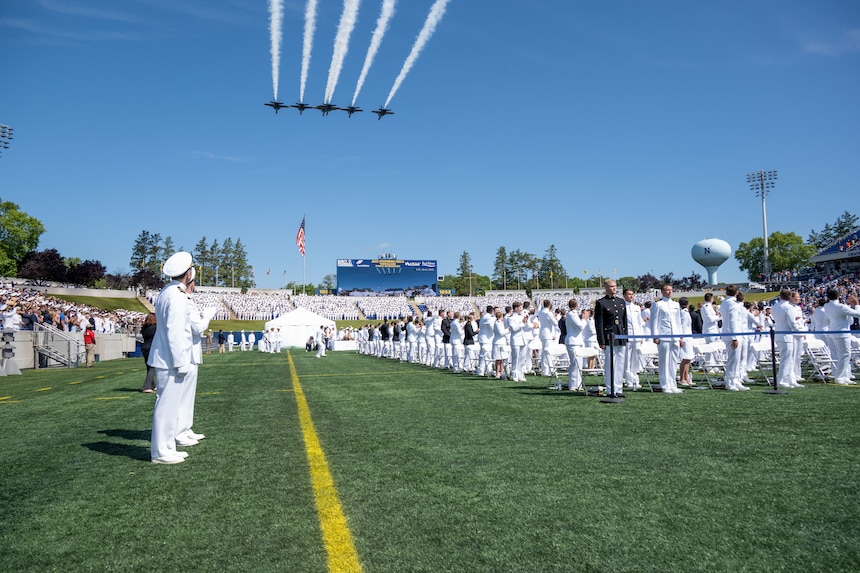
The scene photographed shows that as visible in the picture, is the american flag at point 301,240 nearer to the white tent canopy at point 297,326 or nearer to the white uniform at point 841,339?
the white tent canopy at point 297,326

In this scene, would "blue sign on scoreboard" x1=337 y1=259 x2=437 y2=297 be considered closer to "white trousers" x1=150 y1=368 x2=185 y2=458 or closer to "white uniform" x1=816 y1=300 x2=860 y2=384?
"white uniform" x1=816 y1=300 x2=860 y2=384

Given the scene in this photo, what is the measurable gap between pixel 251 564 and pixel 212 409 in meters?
7.65

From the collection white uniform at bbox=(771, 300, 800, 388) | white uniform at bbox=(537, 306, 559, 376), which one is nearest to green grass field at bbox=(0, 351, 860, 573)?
white uniform at bbox=(771, 300, 800, 388)

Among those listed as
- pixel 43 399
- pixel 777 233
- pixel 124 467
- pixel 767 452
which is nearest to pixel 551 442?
pixel 767 452

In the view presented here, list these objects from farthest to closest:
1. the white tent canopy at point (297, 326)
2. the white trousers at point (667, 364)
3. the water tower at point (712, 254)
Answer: the water tower at point (712, 254) < the white tent canopy at point (297, 326) < the white trousers at point (667, 364)

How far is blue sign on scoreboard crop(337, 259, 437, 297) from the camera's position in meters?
101

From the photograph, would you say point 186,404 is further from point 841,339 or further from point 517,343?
point 841,339

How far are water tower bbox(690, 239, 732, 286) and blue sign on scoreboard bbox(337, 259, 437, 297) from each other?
45.1m

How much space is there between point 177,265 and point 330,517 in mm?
3856

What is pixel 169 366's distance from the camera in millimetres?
6211

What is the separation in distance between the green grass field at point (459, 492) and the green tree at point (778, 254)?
12532 cm

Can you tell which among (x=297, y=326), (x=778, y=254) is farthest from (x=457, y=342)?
(x=778, y=254)

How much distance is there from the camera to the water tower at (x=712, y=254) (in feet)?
325

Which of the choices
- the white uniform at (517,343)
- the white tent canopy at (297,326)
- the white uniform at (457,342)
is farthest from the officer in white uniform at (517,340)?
the white tent canopy at (297,326)
